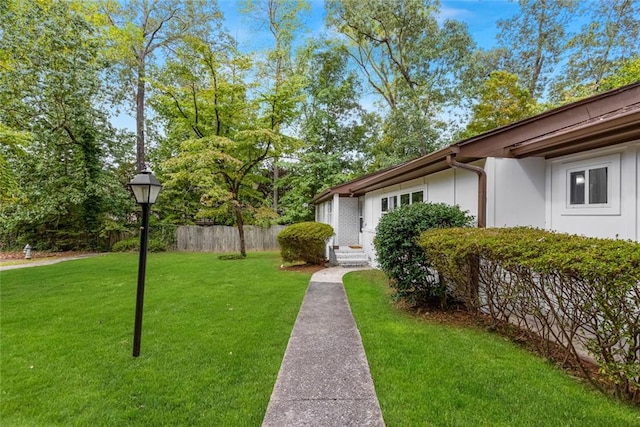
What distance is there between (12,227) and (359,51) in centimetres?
2266

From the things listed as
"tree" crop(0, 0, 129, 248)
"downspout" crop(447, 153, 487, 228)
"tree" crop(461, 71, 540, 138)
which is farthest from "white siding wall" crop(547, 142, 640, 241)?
"tree" crop(0, 0, 129, 248)

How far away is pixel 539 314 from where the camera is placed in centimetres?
335

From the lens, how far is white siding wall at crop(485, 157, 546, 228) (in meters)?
5.38

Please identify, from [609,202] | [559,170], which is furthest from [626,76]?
[609,202]

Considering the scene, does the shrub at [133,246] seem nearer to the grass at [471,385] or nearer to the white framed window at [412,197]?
the white framed window at [412,197]

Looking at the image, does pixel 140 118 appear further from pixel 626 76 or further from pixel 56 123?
pixel 626 76

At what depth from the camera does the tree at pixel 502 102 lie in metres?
15.9

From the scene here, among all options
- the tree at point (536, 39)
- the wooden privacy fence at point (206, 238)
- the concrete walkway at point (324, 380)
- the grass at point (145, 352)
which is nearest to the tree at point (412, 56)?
the tree at point (536, 39)

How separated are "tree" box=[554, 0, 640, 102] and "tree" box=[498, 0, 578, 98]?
245 cm

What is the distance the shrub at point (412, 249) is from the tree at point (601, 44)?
11650 mm


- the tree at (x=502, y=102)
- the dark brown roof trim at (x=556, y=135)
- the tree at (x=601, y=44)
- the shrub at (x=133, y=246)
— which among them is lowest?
the shrub at (x=133, y=246)

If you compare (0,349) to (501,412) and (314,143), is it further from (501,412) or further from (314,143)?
(314,143)

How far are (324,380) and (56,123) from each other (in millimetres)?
16901

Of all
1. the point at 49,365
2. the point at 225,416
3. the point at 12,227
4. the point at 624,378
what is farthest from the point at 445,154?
the point at 12,227
